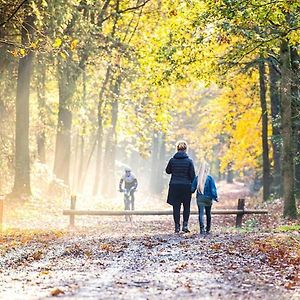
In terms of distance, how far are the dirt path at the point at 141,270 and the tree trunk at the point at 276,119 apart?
10.9 m

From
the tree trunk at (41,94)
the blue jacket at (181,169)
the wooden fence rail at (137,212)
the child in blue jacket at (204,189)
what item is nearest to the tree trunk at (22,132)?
the tree trunk at (41,94)

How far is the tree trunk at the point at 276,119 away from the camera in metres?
23.0

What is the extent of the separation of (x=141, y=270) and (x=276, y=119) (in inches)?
586

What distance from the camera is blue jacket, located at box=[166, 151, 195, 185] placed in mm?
13523

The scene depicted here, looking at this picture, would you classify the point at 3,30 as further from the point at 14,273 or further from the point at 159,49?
the point at 14,273

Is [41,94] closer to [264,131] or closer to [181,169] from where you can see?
[264,131]

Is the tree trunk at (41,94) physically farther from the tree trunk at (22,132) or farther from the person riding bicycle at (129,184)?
the person riding bicycle at (129,184)

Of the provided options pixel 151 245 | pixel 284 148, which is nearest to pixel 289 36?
pixel 284 148

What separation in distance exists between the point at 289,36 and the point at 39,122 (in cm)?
1408

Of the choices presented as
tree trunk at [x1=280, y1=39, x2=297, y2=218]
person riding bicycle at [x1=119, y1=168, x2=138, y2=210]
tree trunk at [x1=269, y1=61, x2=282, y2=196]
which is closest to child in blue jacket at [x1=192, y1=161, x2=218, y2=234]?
tree trunk at [x1=280, y1=39, x2=297, y2=218]

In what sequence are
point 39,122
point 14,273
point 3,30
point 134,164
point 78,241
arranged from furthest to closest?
point 134,164, point 39,122, point 3,30, point 78,241, point 14,273

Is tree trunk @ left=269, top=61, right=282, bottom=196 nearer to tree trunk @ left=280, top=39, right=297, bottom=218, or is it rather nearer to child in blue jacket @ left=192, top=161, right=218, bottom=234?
tree trunk @ left=280, top=39, right=297, bottom=218

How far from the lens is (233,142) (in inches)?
1393

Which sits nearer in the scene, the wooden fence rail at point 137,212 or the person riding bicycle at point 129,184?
the wooden fence rail at point 137,212
